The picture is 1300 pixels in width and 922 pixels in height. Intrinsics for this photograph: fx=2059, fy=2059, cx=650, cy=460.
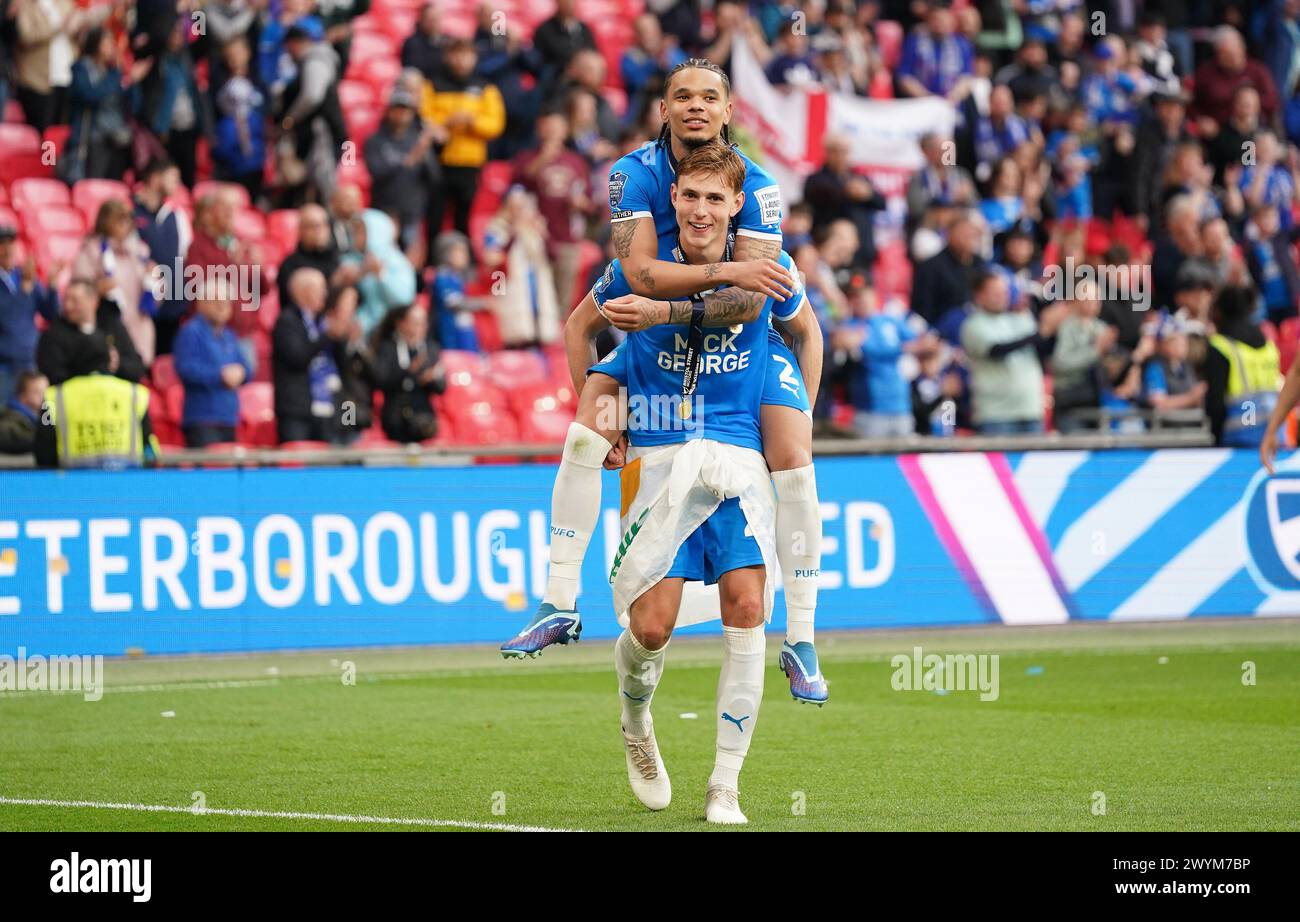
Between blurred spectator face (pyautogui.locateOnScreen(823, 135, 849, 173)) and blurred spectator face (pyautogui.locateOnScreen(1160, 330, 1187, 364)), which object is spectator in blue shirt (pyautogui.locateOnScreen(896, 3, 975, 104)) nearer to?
blurred spectator face (pyautogui.locateOnScreen(823, 135, 849, 173))

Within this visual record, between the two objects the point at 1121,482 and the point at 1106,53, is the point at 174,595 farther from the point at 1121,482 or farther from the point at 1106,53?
the point at 1106,53

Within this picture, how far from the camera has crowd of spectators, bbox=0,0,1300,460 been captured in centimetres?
1631

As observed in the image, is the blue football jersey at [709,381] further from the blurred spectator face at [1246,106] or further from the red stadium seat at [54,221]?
the blurred spectator face at [1246,106]

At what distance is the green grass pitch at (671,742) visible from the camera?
8.43 meters

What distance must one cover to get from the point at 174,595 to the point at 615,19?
33.8ft

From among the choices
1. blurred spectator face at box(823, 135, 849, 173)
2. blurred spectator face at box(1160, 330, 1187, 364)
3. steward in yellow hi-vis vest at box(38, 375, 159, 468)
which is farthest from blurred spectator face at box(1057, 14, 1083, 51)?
steward in yellow hi-vis vest at box(38, 375, 159, 468)

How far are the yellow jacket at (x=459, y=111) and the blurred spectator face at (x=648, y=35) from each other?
236cm

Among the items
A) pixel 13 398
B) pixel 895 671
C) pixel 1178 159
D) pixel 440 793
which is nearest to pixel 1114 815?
pixel 440 793

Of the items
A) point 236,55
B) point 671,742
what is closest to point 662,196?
point 671,742

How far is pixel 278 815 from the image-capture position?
→ 835cm

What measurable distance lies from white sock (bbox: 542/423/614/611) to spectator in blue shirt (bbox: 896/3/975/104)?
1466 centimetres

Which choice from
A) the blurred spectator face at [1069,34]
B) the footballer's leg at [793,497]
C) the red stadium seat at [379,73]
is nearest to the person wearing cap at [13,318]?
the red stadium seat at [379,73]

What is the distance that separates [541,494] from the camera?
49.9 ft

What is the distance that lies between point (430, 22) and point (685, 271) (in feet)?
40.2
